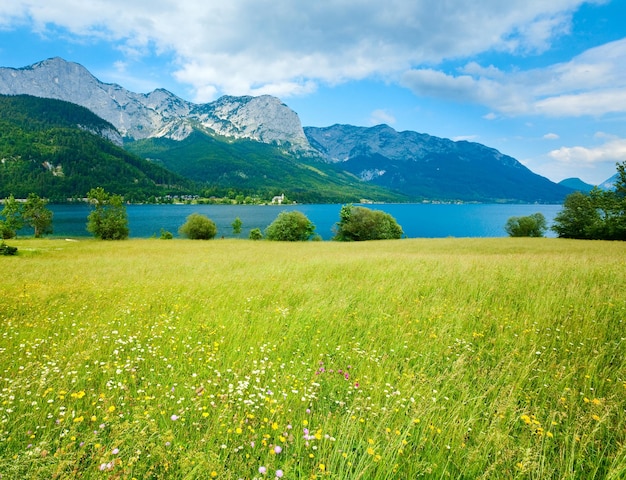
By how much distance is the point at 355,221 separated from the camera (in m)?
79.6

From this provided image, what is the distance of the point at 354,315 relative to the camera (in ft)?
25.5

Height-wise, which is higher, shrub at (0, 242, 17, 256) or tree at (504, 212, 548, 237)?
tree at (504, 212, 548, 237)

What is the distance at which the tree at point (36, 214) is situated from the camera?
3457 inches

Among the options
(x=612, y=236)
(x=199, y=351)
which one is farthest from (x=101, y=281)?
(x=612, y=236)

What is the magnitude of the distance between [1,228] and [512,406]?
106 metres

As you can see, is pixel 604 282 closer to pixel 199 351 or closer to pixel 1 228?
pixel 199 351

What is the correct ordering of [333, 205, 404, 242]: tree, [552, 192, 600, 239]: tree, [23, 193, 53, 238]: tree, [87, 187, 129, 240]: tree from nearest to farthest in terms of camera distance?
[552, 192, 600, 239]: tree, [87, 187, 129, 240]: tree, [333, 205, 404, 242]: tree, [23, 193, 53, 238]: tree

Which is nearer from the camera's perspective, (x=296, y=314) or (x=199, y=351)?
(x=199, y=351)

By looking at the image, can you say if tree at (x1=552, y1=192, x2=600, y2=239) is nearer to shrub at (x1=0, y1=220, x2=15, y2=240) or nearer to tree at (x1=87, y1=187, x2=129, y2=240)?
tree at (x1=87, y1=187, x2=129, y2=240)

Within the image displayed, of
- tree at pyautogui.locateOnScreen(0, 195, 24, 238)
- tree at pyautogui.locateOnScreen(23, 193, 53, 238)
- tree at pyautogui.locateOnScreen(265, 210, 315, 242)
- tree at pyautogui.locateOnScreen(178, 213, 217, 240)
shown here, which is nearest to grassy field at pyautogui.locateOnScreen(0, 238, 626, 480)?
tree at pyautogui.locateOnScreen(265, 210, 315, 242)

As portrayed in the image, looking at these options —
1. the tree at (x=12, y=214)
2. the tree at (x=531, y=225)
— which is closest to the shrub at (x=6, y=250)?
the tree at (x=12, y=214)

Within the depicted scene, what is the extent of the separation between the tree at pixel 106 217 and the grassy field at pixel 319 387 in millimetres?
70136

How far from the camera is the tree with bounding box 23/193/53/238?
87812 millimetres

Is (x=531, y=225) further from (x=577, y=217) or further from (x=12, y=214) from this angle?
(x=12, y=214)
